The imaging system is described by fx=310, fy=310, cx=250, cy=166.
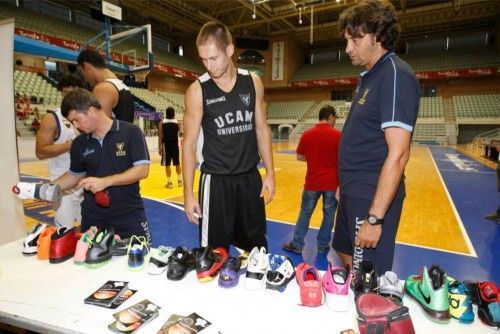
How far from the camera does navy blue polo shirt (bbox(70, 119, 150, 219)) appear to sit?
2.30 meters

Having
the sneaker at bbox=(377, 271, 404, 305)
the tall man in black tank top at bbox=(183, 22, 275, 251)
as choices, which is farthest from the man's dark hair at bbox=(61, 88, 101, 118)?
the sneaker at bbox=(377, 271, 404, 305)

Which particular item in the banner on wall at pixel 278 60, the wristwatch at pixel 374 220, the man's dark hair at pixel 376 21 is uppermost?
the banner on wall at pixel 278 60

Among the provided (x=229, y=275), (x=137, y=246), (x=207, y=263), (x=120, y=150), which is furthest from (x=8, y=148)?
(x=229, y=275)

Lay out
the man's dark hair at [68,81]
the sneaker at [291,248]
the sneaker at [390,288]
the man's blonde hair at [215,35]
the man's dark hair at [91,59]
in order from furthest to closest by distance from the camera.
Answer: the sneaker at [291,248]
the man's dark hair at [68,81]
the man's dark hair at [91,59]
the man's blonde hair at [215,35]
the sneaker at [390,288]

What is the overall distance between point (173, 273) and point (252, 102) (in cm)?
127

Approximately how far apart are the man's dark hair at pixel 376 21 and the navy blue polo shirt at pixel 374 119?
0.31 ft

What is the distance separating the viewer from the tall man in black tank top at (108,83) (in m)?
2.74

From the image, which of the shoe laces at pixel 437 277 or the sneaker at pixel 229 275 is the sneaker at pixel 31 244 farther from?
the shoe laces at pixel 437 277

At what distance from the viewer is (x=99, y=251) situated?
5.29ft

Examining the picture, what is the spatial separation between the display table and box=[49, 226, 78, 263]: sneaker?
69 mm

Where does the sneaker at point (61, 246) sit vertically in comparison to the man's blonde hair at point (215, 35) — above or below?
below

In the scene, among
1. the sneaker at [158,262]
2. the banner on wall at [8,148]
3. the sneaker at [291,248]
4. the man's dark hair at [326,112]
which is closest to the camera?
the sneaker at [158,262]

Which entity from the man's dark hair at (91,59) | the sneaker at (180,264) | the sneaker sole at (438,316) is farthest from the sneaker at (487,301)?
the man's dark hair at (91,59)

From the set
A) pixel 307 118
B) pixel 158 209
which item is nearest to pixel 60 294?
pixel 158 209
